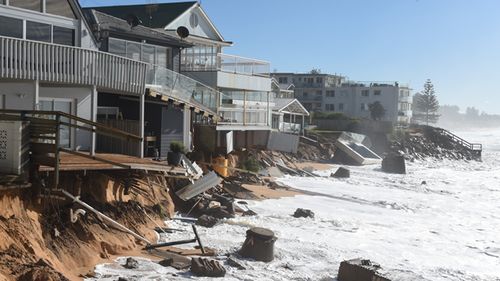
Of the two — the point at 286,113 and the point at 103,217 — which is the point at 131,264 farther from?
the point at 286,113

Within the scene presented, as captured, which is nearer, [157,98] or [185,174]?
[185,174]

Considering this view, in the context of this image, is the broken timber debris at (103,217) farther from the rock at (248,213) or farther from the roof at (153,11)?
the roof at (153,11)

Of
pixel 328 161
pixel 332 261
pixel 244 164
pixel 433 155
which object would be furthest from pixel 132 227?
pixel 433 155

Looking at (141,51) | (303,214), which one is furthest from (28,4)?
(303,214)

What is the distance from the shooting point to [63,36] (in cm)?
2242

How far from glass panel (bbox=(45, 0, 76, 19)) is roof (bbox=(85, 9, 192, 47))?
3.52m

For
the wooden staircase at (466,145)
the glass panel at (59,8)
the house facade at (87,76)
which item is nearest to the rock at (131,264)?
the house facade at (87,76)

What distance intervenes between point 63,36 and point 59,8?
1047mm

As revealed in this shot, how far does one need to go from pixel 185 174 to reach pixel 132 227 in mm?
4812

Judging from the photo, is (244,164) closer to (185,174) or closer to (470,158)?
(185,174)

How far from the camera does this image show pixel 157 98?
2605 centimetres

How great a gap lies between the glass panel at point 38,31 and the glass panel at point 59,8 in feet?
2.17

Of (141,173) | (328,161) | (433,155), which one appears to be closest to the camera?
(141,173)

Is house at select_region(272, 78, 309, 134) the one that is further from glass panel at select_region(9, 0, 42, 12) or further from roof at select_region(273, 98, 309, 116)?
glass panel at select_region(9, 0, 42, 12)
